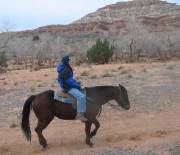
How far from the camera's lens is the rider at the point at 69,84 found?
38.1 feet

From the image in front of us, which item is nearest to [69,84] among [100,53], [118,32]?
[100,53]

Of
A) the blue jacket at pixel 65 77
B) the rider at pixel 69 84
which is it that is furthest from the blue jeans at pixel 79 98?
the blue jacket at pixel 65 77

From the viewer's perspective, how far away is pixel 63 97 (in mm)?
11898

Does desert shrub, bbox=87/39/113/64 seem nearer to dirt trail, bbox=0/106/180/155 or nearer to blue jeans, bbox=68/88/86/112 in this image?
dirt trail, bbox=0/106/180/155

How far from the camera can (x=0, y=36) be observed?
306ft

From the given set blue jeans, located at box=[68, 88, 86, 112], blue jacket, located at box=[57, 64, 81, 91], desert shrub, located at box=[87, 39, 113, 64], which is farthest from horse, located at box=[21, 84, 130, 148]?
desert shrub, located at box=[87, 39, 113, 64]

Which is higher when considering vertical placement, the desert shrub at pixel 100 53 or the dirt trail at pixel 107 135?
the dirt trail at pixel 107 135

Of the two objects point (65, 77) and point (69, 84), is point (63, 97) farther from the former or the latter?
point (65, 77)

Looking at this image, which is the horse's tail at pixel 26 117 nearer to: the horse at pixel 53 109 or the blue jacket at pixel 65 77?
the horse at pixel 53 109

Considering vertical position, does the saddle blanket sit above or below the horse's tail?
above

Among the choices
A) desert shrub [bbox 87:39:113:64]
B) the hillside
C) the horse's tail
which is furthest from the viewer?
the hillside

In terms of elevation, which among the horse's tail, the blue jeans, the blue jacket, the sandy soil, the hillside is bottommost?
the hillside

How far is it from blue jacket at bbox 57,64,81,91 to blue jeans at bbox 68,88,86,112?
0.12 metres

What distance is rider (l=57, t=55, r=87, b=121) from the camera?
11609 mm
